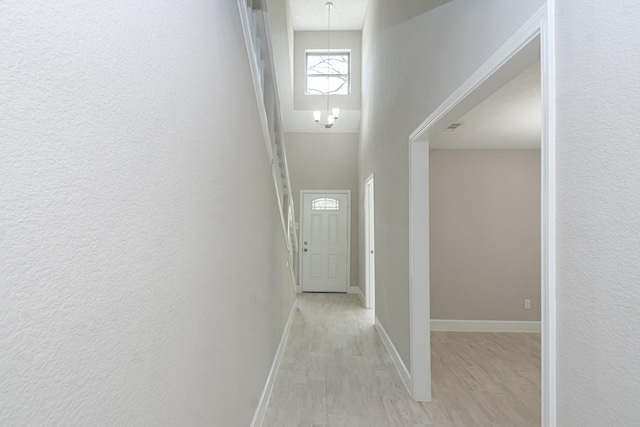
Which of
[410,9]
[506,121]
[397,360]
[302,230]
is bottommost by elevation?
[397,360]

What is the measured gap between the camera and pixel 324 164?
7523 mm

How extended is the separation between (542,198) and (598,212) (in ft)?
0.90

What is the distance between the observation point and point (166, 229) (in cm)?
103

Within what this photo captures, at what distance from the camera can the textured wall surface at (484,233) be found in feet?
16.4

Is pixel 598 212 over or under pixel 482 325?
over

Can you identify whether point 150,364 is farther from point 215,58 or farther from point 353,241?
point 353,241

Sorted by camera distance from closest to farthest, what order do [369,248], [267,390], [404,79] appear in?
[267,390] < [404,79] < [369,248]

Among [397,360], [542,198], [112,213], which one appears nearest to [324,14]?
[397,360]

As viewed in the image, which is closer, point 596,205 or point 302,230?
point 596,205

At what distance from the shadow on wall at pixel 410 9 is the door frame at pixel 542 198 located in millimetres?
782

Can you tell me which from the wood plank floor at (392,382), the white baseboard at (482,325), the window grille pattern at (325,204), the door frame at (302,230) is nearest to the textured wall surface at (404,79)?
the wood plank floor at (392,382)

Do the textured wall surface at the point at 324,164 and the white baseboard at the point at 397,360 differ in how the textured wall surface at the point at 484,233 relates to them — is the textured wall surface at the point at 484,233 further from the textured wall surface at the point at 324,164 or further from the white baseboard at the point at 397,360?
the textured wall surface at the point at 324,164

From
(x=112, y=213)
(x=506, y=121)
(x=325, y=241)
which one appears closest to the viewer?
(x=112, y=213)

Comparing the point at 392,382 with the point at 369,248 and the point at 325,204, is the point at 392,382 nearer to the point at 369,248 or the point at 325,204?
the point at 369,248
